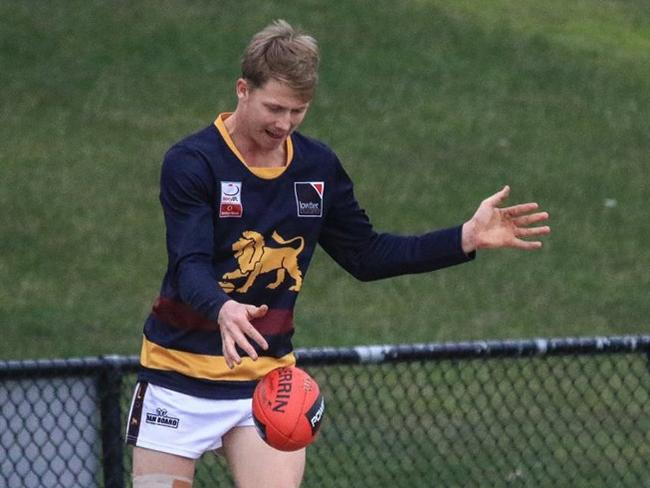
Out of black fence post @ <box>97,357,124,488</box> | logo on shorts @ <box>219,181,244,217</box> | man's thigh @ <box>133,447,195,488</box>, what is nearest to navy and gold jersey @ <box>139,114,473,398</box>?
logo on shorts @ <box>219,181,244,217</box>

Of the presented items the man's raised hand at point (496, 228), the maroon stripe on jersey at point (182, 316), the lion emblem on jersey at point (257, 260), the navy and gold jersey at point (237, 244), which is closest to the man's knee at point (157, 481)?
the navy and gold jersey at point (237, 244)

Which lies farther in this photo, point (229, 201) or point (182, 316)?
point (182, 316)

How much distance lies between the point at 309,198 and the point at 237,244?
1.00 feet

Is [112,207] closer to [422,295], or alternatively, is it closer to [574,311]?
[422,295]

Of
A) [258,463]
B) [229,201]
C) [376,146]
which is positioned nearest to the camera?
[229,201]

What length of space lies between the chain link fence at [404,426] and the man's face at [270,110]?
1.28 metres

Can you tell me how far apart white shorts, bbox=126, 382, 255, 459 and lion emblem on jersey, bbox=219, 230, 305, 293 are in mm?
378

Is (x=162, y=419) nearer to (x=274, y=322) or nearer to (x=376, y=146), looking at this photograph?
(x=274, y=322)

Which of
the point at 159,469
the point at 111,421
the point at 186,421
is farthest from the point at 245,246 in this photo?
the point at 111,421

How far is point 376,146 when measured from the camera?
44.4 ft

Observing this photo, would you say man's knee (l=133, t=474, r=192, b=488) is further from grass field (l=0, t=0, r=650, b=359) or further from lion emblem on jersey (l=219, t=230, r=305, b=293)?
grass field (l=0, t=0, r=650, b=359)

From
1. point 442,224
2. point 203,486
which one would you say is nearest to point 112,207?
point 442,224

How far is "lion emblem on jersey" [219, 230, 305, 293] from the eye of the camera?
4.94 metres

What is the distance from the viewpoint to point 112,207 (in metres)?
11.9
